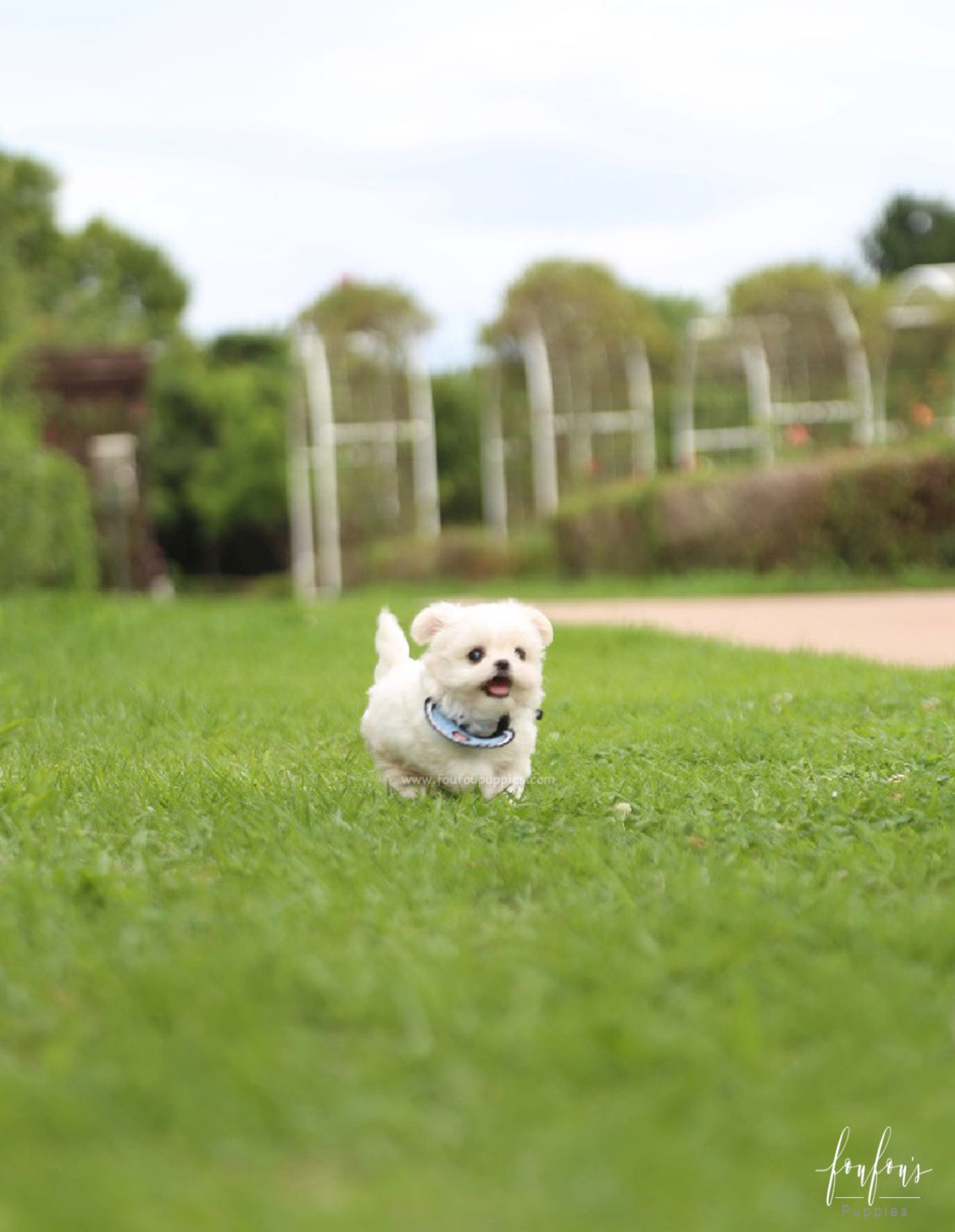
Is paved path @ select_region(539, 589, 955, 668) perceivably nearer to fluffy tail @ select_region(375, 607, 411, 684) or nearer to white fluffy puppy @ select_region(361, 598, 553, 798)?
fluffy tail @ select_region(375, 607, 411, 684)

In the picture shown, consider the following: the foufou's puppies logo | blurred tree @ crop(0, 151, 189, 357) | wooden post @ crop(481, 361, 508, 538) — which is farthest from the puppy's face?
blurred tree @ crop(0, 151, 189, 357)

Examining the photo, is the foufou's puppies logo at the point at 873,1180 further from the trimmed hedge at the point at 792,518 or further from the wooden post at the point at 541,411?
the wooden post at the point at 541,411

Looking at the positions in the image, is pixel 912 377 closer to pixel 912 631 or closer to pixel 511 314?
pixel 511 314

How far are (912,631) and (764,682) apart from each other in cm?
289

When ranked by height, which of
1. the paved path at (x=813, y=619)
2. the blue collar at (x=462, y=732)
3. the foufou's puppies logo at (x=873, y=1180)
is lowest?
the paved path at (x=813, y=619)

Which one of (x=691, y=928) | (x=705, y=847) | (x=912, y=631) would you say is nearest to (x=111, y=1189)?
(x=691, y=928)

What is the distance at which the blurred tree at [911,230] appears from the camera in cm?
3728

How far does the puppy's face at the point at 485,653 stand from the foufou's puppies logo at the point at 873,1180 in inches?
80.7

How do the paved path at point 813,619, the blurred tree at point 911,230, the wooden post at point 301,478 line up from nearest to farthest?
the paved path at point 813,619, the wooden post at point 301,478, the blurred tree at point 911,230

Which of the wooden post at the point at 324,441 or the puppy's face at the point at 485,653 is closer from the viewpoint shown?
the puppy's face at the point at 485,653

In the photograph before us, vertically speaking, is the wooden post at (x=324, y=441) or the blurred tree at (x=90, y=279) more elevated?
the blurred tree at (x=90, y=279)

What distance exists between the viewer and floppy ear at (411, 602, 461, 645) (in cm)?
400

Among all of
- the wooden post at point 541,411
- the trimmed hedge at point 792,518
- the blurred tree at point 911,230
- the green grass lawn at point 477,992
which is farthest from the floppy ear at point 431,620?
the blurred tree at point 911,230

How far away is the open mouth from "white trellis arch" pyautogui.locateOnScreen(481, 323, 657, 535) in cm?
1581
